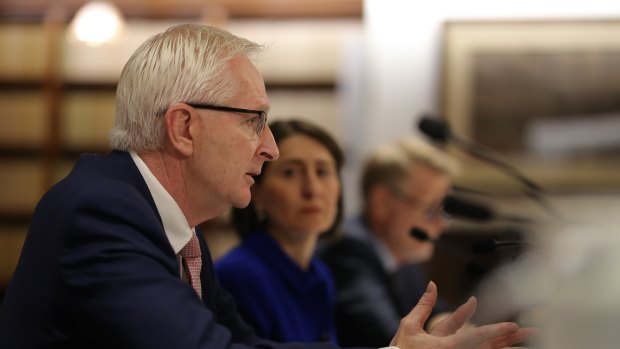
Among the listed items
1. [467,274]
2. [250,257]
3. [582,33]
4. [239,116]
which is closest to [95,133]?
[582,33]

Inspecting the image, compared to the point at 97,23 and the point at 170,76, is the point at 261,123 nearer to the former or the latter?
the point at 170,76

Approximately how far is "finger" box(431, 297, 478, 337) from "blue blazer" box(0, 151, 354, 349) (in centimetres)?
22

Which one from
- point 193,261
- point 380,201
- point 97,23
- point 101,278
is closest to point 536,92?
point 380,201

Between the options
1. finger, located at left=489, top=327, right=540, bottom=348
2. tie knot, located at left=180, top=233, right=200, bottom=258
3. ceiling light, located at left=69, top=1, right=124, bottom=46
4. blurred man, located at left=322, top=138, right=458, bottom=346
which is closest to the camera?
finger, located at left=489, top=327, right=540, bottom=348

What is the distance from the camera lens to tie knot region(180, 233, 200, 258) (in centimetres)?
109

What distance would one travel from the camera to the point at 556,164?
3350 mm

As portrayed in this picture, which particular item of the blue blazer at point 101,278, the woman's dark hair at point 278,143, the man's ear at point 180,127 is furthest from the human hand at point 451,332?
the woman's dark hair at point 278,143

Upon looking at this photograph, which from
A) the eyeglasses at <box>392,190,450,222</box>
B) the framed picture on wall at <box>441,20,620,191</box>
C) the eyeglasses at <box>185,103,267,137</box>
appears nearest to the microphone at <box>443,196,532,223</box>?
the eyeglasses at <box>185,103,267,137</box>

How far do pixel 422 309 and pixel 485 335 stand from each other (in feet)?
0.28

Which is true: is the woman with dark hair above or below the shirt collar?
below

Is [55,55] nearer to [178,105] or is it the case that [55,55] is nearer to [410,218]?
[410,218]

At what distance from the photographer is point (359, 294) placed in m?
1.78

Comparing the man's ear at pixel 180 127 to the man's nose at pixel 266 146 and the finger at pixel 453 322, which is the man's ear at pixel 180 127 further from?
the finger at pixel 453 322

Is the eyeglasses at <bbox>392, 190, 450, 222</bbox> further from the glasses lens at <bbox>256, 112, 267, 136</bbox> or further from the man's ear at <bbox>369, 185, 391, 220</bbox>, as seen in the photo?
the glasses lens at <bbox>256, 112, 267, 136</bbox>
